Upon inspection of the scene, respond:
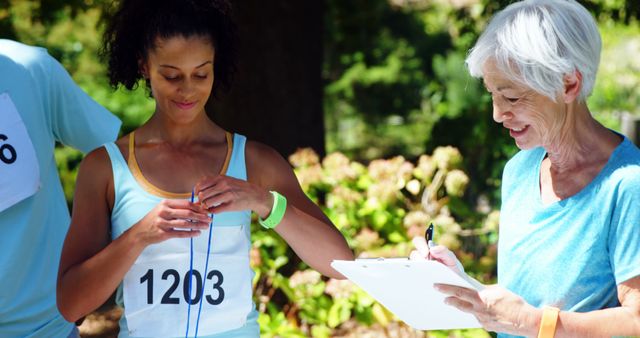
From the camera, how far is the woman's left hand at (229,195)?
221 cm

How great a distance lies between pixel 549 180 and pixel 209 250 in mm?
876

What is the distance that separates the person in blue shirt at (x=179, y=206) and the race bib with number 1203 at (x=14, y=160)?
34 cm

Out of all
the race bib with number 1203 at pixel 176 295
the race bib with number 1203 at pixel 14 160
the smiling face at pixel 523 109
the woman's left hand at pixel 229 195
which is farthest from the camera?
the race bib with number 1203 at pixel 14 160

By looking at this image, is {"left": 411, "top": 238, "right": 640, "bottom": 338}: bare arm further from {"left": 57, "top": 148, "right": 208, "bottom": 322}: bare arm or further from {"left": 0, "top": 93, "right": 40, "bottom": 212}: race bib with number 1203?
{"left": 0, "top": 93, "right": 40, "bottom": 212}: race bib with number 1203

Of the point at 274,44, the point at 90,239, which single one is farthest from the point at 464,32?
the point at 90,239

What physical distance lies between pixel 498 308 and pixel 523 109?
1.53ft

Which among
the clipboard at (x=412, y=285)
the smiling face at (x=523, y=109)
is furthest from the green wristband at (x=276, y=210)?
the smiling face at (x=523, y=109)

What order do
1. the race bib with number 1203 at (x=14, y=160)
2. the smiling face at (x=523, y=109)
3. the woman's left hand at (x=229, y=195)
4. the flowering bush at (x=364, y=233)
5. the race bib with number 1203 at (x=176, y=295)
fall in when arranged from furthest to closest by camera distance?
1. the flowering bush at (x=364, y=233)
2. the race bib with number 1203 at (x=14, y=160)
3. the race bib with number 1203 at (x=176, y=295)
4. the woman's left hand at (x=229, y=195)
5. the smiling face at (x=523, y=109)

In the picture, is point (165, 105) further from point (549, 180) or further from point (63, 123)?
point (549, 180)

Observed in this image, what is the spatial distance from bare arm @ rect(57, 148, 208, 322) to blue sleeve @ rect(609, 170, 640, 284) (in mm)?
943

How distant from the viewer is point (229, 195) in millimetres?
2234

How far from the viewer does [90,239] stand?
234cm

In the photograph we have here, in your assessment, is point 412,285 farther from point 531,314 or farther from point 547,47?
point 547,47

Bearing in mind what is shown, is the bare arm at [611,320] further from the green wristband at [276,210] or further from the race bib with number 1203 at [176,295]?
the race bib with number 1203 at [176,295]
